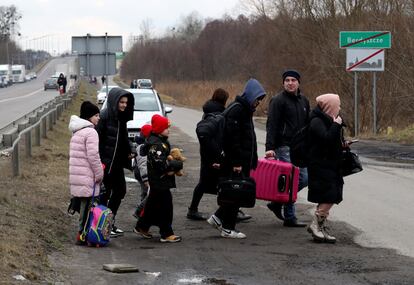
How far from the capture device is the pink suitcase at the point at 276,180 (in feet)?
33.8

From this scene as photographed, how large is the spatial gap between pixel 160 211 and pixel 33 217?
5.28 feet

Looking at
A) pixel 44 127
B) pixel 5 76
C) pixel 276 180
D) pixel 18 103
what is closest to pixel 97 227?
pixel 276 180

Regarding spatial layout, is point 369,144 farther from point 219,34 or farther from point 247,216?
point 219,34

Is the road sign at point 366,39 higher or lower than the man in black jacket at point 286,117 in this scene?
higher

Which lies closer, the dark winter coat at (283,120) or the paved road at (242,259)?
the paved road at (242,259)

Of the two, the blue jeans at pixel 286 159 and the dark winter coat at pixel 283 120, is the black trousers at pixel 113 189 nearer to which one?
the dark winter coat at pixel 283 120

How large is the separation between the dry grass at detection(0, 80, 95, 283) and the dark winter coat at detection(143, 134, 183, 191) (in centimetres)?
113

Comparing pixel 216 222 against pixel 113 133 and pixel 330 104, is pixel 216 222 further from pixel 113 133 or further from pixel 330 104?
pixel 330 104

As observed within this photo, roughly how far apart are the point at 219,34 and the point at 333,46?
7359 centimetres

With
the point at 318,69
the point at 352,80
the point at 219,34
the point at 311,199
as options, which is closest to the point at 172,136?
the point at 352,80

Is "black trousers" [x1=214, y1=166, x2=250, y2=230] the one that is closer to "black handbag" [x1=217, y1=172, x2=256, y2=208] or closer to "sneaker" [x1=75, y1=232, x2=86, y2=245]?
"black handbag" [x1=217, y1=172, x2=256, y2=208]

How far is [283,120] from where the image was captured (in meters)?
10.5

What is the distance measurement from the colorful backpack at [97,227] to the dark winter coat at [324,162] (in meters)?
2.13

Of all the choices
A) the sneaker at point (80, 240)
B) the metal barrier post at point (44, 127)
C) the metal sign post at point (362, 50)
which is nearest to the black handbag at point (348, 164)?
the sneaker at point (80, 240)
